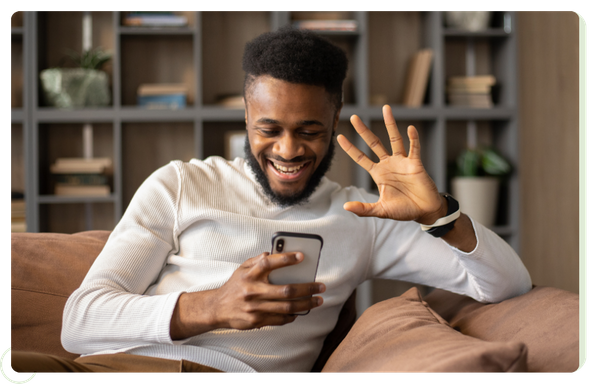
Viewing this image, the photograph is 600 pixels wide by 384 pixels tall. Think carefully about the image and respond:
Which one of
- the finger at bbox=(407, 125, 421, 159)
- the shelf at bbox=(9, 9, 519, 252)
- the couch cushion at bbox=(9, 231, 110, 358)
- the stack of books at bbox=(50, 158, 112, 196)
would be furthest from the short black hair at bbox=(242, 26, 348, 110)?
the stack of books at bbox=(50, 158, 112, 196)

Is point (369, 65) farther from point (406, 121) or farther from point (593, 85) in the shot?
point (593, 85)

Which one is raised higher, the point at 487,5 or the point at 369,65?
the point at 369,65

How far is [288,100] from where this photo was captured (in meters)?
0.97

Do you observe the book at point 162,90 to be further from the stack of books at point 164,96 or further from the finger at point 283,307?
the finger at point 283,307

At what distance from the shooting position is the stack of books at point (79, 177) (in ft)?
7.93

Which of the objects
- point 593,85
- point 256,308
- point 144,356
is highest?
point 593,85

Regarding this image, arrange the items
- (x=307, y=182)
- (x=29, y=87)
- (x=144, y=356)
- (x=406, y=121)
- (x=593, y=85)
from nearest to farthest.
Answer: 1. (x=593, y=85)
2. (x=144, y=356)
3. (x=307, y=182)
4. (x=29, y=87)
5. (x=406, y=121)

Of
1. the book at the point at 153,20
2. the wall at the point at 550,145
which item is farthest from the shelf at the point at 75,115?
the wall at the point at 550,145

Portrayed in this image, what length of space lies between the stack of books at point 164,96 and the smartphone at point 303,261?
1.82 m

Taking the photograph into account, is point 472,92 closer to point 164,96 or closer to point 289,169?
point 164,96

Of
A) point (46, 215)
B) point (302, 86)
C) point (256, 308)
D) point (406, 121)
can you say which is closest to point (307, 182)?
point (302, 86)

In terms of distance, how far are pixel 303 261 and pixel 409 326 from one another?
23 centimetres

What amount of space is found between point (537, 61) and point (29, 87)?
102 inches

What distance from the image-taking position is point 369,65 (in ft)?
8.99
